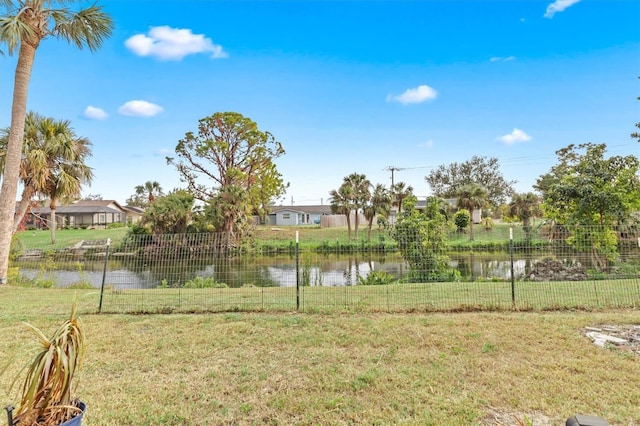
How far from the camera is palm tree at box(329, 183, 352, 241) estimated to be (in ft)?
89.5

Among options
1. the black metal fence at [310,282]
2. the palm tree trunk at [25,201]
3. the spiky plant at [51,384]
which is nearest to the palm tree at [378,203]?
the black metal fence at [310,282]

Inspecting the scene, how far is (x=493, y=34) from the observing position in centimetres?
1309

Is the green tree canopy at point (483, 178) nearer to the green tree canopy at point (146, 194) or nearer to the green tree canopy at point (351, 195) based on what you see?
the green tree canopy at point (351, 195)

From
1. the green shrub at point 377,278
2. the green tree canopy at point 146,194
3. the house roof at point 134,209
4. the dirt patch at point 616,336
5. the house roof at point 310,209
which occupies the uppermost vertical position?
the green tree canopy at point 146,194

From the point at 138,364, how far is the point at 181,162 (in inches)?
1144

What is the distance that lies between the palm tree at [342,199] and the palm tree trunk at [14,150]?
20990 mm

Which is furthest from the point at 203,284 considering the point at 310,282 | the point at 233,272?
the point at 310,282

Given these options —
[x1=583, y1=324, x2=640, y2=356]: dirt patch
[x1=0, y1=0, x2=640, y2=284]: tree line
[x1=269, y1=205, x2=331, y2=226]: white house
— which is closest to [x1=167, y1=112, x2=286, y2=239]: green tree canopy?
[x1=0, y1=0, x2=640, y2=284]: tree line

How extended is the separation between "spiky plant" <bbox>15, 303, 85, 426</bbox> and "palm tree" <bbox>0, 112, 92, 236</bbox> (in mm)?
12926

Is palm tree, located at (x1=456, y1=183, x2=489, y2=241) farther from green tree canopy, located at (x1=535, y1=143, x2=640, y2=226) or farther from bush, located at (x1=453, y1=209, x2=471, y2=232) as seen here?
green tree canopy, located at (x1=535, y1=143, x2=640, y2=226)

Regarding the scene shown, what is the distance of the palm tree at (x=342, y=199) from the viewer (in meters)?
27.3

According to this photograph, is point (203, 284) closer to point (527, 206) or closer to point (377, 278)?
point (377, 278)

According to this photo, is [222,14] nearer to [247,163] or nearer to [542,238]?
[542,238]

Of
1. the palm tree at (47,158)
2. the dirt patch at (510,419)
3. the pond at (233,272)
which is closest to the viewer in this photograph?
the dirt patch at (510,419)
